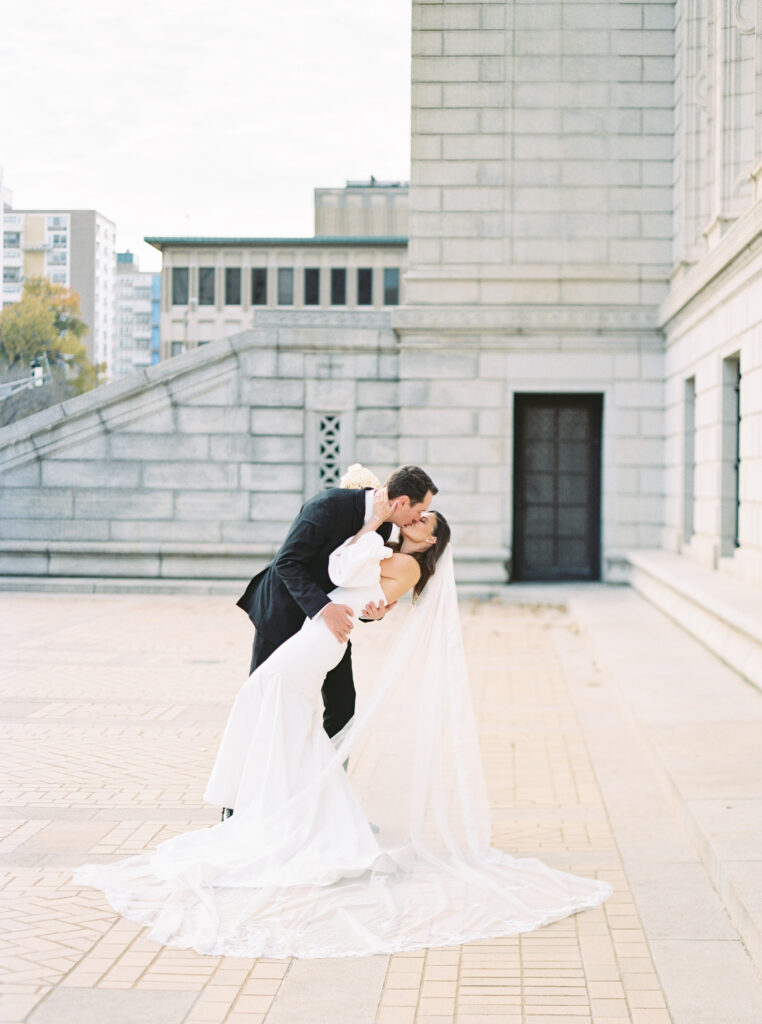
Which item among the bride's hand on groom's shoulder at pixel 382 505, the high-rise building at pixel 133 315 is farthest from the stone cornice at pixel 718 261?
the high-rise building at pixel 133 315

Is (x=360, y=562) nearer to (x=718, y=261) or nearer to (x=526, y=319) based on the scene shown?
(x=718, y=261)

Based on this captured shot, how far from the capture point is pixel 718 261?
43.0 ft

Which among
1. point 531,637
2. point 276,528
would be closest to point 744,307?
point 531,637

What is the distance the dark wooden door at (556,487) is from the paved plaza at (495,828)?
5349 millimetres

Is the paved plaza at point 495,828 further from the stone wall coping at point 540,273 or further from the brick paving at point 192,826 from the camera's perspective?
the stone wall coping at point 540,273

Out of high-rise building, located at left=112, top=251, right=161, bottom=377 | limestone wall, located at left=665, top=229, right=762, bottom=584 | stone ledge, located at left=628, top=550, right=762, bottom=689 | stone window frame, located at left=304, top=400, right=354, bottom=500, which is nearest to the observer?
stone ledge, located at left=628, top=550, right=762, bottom=689

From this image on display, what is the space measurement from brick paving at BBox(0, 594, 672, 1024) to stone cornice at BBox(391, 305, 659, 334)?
20.4 ft

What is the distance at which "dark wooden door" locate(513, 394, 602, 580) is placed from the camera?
18.3 meters

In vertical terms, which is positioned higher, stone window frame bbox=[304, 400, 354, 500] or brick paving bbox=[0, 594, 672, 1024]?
stone window frame bbox=[304, 400, 354, 500]

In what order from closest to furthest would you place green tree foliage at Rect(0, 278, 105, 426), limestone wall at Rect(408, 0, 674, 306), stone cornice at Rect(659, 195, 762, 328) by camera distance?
stone cornice at Rect(659, 195, 762, 328) → limestone wall at Rect(408, 0, 674, 306) → green tree foliage at Rect(0, 278, 105, 426)

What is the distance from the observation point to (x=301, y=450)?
18219 millimetres

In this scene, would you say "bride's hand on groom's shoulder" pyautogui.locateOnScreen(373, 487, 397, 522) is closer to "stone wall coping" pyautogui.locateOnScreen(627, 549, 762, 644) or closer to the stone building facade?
"stone wall coping" pyautogui.locateOnScreen(627, 549, 762, 644)

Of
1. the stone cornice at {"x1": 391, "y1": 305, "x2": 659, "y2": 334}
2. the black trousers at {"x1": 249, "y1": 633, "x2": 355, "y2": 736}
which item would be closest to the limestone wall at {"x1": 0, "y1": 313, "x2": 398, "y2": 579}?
the stone cornice at {"x1": 391, "y1": 305, "x2": 659, "y2": 334}

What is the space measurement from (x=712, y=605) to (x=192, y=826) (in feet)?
19.5
